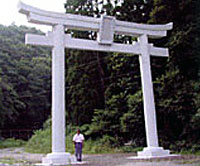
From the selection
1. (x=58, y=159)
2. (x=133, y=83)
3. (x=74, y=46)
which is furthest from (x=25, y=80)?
(x=58, y=159)

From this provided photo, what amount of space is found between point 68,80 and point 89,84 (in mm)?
1603

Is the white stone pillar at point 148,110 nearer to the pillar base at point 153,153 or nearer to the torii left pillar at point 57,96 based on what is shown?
the pillar base at point 153,153

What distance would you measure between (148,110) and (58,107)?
3.35 m

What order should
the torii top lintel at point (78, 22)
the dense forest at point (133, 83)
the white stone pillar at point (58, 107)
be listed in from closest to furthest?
the white stone pillar at point (58, 107) → the torii top lintel at point (78, 22) → the dense forest at point (133, 83)

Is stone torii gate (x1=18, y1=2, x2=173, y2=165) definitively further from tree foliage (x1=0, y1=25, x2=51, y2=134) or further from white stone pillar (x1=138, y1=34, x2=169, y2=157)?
tree foliage (x1=0, y1=25, x2=51, y2=134)

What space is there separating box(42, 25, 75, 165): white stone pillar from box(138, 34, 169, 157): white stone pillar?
290 centimetres

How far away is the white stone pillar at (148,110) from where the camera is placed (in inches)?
361

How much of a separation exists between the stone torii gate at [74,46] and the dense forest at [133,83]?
1.23m

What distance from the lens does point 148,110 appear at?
9.59 m

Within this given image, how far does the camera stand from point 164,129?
1205 cm

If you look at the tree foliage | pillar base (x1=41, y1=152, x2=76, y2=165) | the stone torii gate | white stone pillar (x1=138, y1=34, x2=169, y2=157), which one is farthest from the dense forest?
pillar base (x1=41, y1=152, x2=76, y2=165)

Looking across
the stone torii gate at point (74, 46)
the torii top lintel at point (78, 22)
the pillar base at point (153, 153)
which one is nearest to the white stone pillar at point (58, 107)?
the stone torii gate at point (74, 46)

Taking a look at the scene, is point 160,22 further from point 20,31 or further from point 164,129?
point 20,31

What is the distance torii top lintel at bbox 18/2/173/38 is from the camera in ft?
27.5
